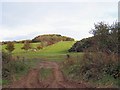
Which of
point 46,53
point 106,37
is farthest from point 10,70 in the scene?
point 46,53

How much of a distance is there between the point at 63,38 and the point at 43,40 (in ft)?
23.2

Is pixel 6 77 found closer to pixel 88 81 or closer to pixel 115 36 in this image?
pixel 88 81

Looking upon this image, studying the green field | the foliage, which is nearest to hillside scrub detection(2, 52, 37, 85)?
the foliage

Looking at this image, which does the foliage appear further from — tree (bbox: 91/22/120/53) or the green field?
the green field

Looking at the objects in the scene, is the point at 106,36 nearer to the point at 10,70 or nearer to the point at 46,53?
the point at 10,70

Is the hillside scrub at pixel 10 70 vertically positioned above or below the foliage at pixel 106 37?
below

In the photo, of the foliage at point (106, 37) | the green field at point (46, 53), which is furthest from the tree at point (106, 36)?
the green field at point (46, 53)

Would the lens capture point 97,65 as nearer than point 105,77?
No

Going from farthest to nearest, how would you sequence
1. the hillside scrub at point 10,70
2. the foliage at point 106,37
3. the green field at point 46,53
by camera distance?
the green field at point 46,53
the foliage at point 106,37
the hillside scrub at point 10,70

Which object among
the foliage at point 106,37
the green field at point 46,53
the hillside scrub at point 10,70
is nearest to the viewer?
the hillside scrub at point 10,70

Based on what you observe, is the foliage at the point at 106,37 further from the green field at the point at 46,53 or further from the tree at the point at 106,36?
the green field at the point at 46,53

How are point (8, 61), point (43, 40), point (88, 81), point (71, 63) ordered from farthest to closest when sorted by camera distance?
point (43, 40) < point (71, 63) < point (8, 61) < point (88, 81)

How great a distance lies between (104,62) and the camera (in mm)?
20844

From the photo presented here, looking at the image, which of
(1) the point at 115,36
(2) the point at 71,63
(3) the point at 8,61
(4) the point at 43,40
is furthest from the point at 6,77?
(4) the point at 43,40
